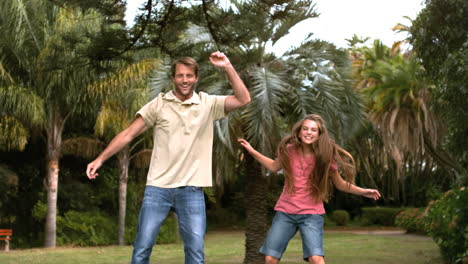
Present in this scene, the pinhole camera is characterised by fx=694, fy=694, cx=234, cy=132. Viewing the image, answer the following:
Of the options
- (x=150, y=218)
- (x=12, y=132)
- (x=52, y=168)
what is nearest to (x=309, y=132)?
(x=150, y=218)

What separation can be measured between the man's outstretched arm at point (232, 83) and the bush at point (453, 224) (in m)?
6.27

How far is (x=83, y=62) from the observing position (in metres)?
8.06

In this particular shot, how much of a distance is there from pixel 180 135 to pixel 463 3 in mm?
6195

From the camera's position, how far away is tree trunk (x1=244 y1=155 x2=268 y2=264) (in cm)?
1302

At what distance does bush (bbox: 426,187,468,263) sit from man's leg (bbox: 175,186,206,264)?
640cm

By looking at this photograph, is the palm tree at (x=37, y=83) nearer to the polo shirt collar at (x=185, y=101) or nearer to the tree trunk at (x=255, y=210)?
the tree trunk at (x=255, y=210)

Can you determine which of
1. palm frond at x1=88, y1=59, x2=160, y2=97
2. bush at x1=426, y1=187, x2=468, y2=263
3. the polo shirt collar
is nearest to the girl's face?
the polo shirt collar

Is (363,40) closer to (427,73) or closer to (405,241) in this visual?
(405,241)

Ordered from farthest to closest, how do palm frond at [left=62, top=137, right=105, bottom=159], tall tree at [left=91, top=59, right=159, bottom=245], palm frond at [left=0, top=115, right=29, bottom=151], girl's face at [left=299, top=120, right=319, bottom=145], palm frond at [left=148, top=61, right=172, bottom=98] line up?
palm frond at [left=62, top=137, right=105, bottom=159]
palm frond at [left=0, top=115, right=29, bottom=151]
tall tree at [left=91, top=59, right=159, bottom=245]
palm frond at [left=148, top=61, right=172, bottom=98]
girl's face at [left=299, top=120, right=319, bottom=145]

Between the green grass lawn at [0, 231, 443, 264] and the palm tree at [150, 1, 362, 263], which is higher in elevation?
the palm tree at [150, 1, 362, 263]

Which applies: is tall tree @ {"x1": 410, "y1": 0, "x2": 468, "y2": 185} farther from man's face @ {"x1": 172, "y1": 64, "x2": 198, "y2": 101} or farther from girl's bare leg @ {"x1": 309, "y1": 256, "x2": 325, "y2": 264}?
man's face @ {"x1": 172, "y1": 64, "x2": 198, "y2": 101}

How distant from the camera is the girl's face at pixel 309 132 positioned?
16.6 feet

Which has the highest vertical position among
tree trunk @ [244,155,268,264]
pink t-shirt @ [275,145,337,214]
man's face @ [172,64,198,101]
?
man's face @ [172,64,198,101]

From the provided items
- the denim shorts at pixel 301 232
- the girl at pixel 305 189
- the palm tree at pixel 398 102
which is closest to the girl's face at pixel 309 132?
the girl at pixel 305 189
